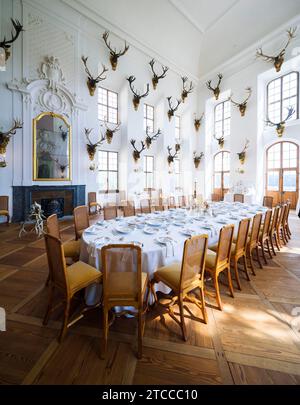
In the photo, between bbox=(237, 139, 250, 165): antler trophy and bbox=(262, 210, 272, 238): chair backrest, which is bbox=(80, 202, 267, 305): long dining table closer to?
bbox=(262, 210, 272, 238): chair backrest

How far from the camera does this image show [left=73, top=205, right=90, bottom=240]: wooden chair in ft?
12.1

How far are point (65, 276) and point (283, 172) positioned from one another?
11186mm

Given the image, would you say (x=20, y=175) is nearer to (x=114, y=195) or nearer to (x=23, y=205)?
(x=23, y=205)

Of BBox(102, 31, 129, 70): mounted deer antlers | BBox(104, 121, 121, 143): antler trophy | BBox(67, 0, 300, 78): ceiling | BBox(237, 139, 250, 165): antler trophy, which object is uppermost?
BBox(67, 0, 300, 78): ceiling

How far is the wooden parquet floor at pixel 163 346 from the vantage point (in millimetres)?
1593

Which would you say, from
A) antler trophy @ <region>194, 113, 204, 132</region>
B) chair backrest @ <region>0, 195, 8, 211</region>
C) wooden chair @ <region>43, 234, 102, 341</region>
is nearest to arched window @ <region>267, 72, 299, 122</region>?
antler trophy @ <region>194, 113, 204, 132</region>

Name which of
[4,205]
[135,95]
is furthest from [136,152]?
[4,205]

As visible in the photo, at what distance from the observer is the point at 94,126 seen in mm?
8812

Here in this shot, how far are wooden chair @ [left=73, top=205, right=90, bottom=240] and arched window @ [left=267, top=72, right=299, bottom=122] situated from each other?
1051cm

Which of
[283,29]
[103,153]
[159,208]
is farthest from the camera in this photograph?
[103,153]

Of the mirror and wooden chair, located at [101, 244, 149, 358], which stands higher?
the mirror

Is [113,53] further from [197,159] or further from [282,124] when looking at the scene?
[282,124]
